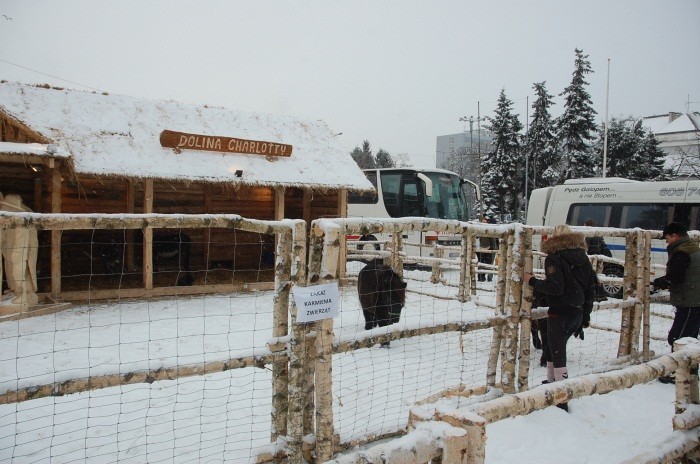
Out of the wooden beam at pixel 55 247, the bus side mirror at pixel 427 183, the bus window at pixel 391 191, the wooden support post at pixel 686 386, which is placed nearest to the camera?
the wooden support post at pixel 686 386

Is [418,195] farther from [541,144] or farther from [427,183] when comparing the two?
[541,144]

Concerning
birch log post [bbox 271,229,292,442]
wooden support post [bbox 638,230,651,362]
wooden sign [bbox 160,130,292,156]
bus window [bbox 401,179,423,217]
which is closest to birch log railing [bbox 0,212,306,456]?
birch log post [bbox 271,229,292,442]

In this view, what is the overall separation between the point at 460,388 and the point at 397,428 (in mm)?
1022

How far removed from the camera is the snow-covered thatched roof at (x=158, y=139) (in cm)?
976

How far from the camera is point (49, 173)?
9.67 metres

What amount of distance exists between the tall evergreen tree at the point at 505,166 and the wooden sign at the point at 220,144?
90.4 ft

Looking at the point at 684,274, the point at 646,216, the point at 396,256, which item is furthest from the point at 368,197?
the point at 684,274

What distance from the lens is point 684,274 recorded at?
223 inches

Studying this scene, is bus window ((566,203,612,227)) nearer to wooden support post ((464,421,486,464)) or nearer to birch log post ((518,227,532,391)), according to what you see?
birch log post ((518,227,532,391))

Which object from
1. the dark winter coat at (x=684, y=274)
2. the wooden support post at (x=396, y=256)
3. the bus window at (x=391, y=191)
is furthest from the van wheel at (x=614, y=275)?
the bus window at (x=391, y=191)

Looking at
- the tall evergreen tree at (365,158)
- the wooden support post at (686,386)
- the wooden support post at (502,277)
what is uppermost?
the tall evergreen tree at (365,158)

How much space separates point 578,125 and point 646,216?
22666 millimetres

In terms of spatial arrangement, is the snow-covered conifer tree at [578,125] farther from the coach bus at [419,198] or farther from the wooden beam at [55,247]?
the wooden beam at [55,247]

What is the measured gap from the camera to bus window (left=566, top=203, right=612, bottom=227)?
12.8 metres
